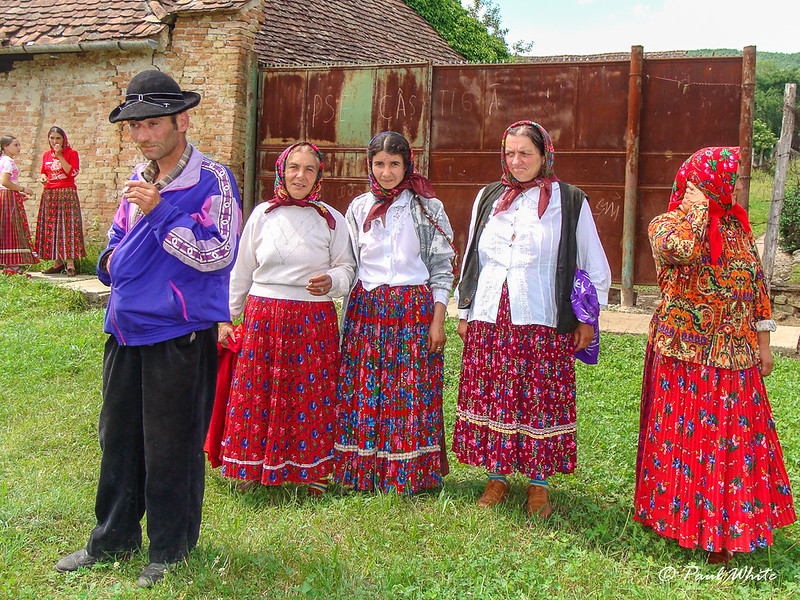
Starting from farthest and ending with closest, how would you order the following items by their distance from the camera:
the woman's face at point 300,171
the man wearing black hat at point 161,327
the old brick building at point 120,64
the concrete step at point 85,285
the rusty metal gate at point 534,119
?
the old brick building at point 120,64
the concrete step at point 85,285
the rusty metal gate at point 534,119
the woman's face at point 300,171
the man wearing black hat at point 161,327

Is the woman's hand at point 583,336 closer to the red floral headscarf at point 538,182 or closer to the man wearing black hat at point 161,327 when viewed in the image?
the red floral headscarf at point 538,182

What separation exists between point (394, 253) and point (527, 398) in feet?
3.21

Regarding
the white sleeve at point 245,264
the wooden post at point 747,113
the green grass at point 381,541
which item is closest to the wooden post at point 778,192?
the wooden post at point 747,113

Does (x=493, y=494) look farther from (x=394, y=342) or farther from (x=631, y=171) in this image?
(x=631, y=171)

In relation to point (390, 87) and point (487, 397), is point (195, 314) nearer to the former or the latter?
point (487, 397)

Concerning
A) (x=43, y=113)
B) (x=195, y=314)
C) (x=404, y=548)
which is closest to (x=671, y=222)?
(x=404, y=548)

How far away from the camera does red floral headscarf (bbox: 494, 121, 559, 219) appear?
3607 mm

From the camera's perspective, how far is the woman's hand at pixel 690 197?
3.19 metres

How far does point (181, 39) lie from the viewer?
9.67 m

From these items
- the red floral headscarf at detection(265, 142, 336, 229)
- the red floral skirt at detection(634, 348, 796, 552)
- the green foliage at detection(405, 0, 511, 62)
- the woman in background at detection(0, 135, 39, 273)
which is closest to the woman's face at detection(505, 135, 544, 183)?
the red floral headscarf at detection(265, 142, 336, 229)

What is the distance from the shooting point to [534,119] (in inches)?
332

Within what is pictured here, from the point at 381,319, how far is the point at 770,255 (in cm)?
565

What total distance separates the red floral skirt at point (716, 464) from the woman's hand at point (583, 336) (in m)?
0.41

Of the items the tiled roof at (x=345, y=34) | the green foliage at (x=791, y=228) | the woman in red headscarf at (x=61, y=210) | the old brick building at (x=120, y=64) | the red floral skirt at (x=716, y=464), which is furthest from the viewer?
the green foliage at (x=791, y=228)
